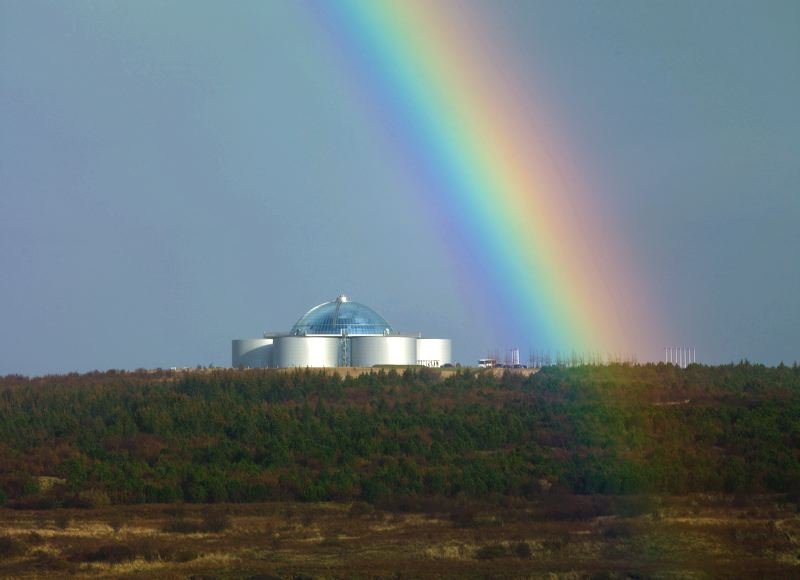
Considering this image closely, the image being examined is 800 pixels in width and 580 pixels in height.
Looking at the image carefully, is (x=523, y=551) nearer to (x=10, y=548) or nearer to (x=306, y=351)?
(x=10, y=548)

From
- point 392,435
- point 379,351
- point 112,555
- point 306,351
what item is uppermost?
→ point 306,351

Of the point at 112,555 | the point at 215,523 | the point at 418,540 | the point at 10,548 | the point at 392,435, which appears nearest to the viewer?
the point at 112,555

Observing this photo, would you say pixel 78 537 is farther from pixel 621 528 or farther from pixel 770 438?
pixel 770 438

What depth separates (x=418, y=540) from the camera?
3403 cm

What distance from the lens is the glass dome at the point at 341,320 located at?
106569mm

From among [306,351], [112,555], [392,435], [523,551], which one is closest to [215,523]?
[112,555]

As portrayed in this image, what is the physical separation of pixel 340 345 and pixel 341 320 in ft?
11.8

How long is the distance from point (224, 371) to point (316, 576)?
64505 millimetres

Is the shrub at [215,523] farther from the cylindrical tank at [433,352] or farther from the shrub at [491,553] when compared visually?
the cylindrical tank at [433,352]

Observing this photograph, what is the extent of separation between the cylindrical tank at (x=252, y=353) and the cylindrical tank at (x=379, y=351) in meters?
7.81

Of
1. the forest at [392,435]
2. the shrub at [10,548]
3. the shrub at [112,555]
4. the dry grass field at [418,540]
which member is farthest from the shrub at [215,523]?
the forest at [392,435]

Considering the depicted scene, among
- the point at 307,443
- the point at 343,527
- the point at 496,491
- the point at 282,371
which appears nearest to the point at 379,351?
the point at 282,371

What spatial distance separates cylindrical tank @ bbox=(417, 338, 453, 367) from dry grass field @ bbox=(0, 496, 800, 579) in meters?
62.4

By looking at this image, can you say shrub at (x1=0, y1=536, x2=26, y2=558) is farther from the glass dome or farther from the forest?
the glass dome
